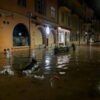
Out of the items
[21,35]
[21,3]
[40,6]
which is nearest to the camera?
[21,3]

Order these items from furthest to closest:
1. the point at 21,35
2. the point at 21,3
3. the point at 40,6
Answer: the point at 40,6 < the point at 21,35 < the point at 21,3

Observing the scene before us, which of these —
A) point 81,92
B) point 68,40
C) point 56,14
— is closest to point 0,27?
point 81,92

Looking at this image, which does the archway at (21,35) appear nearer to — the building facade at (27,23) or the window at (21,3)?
the building facade at (27,23)

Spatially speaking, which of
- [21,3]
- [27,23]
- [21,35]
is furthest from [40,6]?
[21,35]

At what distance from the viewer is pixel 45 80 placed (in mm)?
8867

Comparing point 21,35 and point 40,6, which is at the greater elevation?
point 40,6

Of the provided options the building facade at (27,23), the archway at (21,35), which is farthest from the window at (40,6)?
the archway at (21,35)

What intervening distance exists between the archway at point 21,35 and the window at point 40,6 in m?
4.34

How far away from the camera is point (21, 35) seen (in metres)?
29.0

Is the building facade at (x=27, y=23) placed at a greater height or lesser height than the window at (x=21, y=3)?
lesser

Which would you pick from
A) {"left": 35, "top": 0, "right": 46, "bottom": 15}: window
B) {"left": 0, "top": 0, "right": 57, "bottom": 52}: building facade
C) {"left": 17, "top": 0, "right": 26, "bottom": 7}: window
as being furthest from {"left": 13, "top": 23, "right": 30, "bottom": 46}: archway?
{"left": 35, "top": 0, "right": 46, "bottom": 15}: window

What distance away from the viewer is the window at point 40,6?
32344mm

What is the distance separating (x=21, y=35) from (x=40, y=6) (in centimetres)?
669

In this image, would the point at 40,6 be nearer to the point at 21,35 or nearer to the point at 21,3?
the point at 21,3
